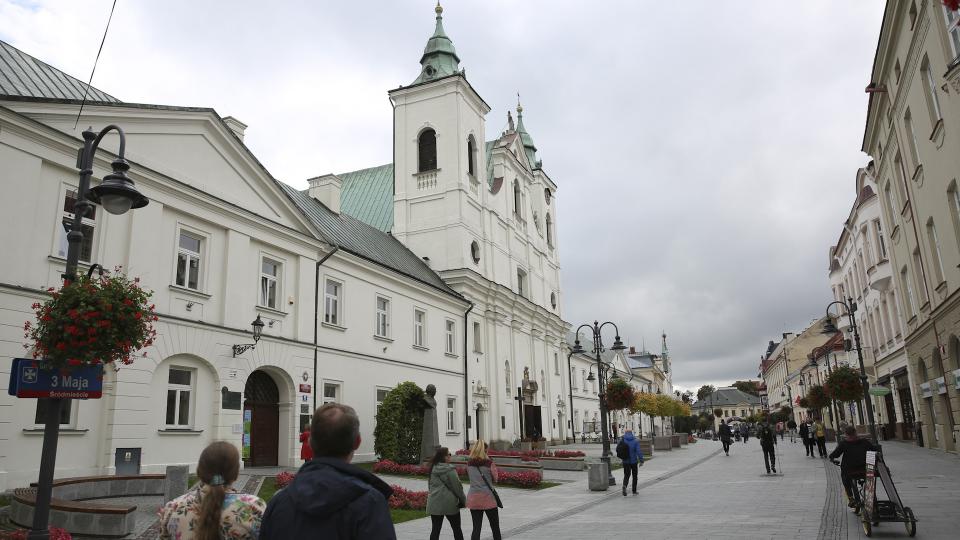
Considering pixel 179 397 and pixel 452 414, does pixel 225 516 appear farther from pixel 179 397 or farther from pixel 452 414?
pixel 452 414

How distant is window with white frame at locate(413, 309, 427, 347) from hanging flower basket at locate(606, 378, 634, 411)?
957 centimetres

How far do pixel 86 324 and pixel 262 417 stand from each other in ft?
47.8

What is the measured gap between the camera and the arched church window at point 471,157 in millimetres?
40094

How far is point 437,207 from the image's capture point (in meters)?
38.2

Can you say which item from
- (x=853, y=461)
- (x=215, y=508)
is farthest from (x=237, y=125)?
(x=215, y=508)

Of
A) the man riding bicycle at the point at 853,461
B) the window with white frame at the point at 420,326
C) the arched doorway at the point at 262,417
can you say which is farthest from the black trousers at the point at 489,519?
the window with white frame at the point at 420,326

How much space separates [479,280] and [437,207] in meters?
4.71

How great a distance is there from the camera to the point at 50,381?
8219mm

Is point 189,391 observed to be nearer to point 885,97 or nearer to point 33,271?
point 33,271

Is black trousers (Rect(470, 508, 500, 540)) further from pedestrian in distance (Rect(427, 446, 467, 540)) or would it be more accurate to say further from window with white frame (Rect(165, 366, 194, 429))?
window with white frame (Rect(165, 366, 194, 429))

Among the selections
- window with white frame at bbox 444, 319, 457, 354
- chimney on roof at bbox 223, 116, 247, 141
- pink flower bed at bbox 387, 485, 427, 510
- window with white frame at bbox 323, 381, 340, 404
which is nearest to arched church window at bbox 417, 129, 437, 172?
window with white frame at bbox 444, 319, 457, 354

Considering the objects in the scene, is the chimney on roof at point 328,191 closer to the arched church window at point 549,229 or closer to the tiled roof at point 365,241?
the tiled roof at point 365,241

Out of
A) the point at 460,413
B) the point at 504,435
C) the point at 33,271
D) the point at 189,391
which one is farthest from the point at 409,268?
the point at 33,271

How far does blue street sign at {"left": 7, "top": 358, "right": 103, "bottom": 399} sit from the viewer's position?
8.02 m
